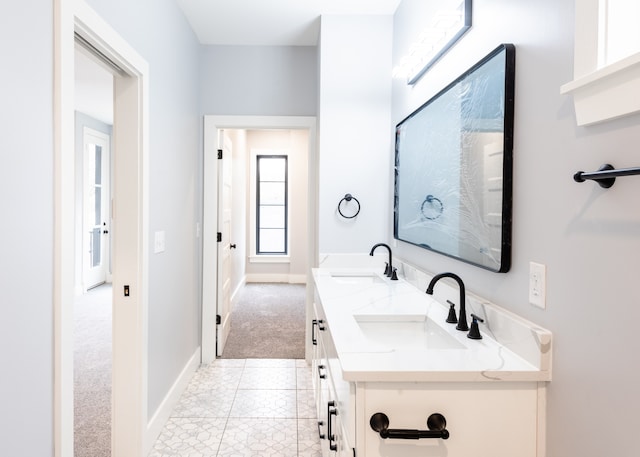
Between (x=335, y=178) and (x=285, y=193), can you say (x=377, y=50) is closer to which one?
(x=335, y=178)

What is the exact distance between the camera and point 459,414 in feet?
3.39

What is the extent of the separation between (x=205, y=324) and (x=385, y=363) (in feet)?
8.10

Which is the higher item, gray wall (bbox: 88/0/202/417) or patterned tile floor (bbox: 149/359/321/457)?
gray wall (bbox: 88/0/202/417)

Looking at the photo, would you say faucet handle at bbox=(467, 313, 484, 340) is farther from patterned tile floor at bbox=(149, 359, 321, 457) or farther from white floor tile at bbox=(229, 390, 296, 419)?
A: white floor tile at bbox=(229, 390, 296, 419)

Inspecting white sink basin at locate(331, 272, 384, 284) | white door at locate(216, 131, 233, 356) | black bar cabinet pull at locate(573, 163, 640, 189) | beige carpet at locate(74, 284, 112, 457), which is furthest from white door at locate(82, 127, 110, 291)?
black bar cabinet pull at locate(573, 163, 640, 189)

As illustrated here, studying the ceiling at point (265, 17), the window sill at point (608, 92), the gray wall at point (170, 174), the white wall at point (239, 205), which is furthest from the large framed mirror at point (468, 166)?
the white wall at point (239, 205)

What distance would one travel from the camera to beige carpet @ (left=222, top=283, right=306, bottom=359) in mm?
3494

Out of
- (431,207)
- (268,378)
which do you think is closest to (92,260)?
(268,378)

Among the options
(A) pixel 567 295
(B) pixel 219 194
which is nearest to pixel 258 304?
(B) pixel 219 194

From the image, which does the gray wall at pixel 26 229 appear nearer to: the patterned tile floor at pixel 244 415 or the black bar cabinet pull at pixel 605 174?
the patterned tile floor at pixel 244 415

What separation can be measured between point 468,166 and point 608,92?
0.67 meters

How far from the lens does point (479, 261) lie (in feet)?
4.53

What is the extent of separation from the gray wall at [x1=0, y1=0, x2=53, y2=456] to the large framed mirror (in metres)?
1.38

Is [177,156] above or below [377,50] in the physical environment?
below
